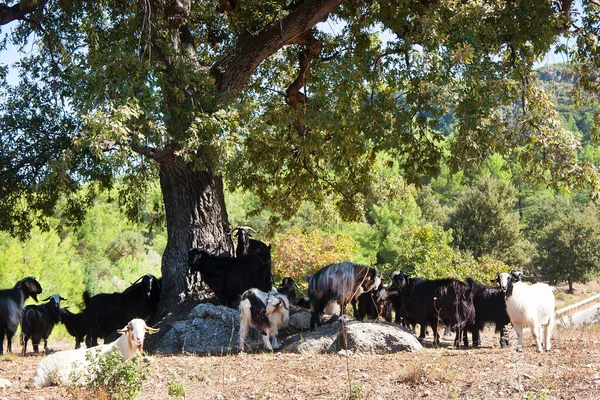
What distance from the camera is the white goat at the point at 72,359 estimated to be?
8492 mm

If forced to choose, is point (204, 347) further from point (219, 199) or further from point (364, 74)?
point (364, 74)

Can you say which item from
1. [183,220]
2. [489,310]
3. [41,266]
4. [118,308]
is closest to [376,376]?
[489,310]

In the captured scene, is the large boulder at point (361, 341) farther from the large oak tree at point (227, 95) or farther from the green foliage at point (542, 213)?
the green foliage at point (542, 213)

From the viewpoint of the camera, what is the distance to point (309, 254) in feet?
81.4

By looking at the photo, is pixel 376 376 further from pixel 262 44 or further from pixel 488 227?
pixel 488 227

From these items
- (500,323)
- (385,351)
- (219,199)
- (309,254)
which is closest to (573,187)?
(500,323)

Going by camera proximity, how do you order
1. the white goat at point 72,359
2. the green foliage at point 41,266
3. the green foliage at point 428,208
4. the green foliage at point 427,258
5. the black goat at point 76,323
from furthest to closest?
the green foliage at point 428,208 → the green foliage at point 41,266 → the green foliage at point 427,258 → the black goat at point 76,323 → the white goat at point 72,359

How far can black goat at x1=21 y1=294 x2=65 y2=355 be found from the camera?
1391 centimetres

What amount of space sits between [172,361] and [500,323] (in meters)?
5.53

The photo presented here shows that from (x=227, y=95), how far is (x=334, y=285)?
3784 mm

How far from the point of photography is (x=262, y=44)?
43.3 feet

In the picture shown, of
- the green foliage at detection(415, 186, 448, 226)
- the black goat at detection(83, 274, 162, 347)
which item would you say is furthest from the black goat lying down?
the green foliage at detection(415, 186, 448, 226)

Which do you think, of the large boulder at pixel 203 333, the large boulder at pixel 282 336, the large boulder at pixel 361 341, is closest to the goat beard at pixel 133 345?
the large boulder at pixel 282 336

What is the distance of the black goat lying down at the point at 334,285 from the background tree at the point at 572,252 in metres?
39.2
